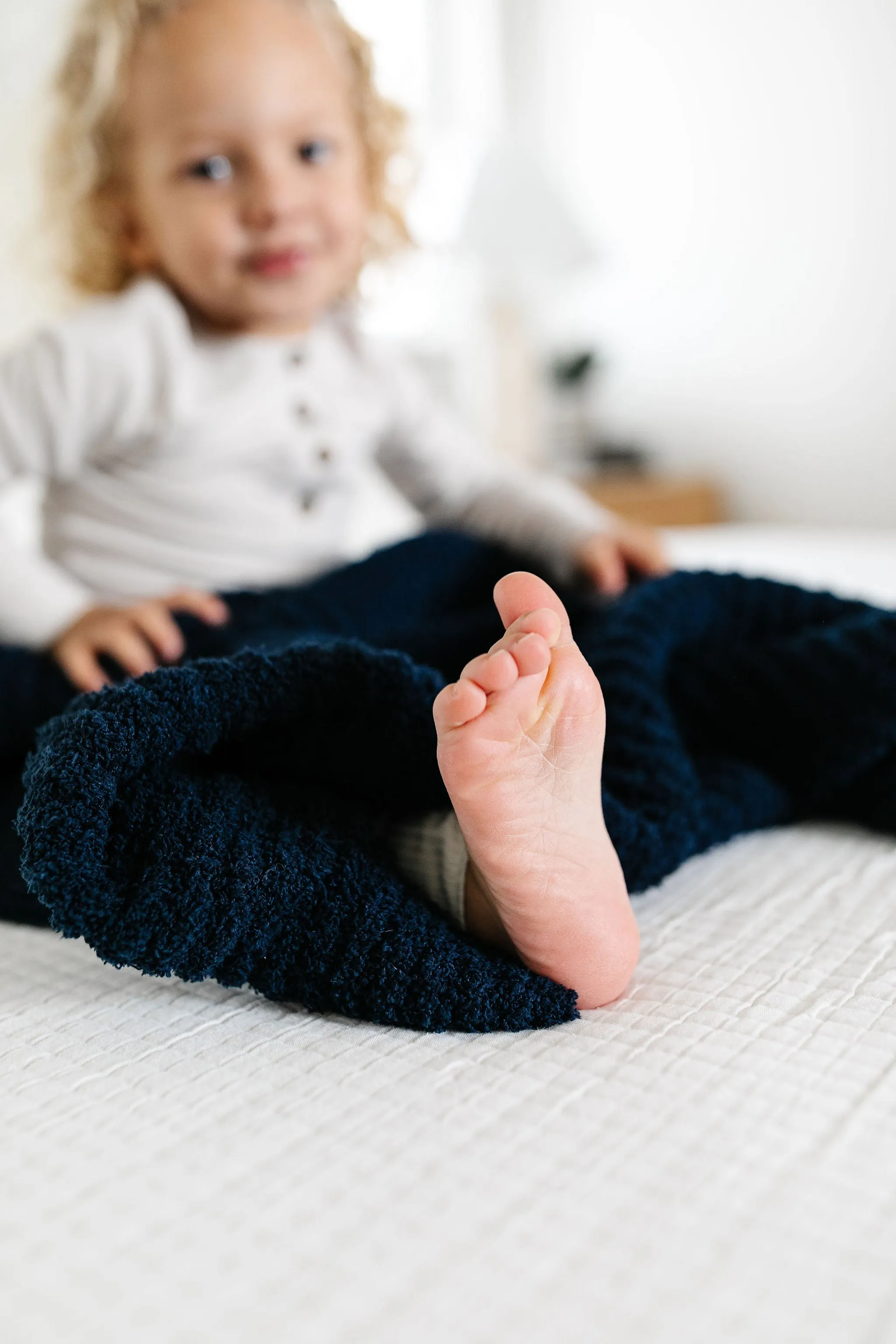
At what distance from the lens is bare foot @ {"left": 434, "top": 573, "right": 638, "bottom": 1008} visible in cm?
46

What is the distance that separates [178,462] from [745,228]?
2.12 m

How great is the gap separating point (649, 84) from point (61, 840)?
9.15 ft

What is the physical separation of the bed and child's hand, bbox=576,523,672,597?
1.42ft

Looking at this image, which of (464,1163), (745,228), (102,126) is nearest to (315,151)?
(102,126)

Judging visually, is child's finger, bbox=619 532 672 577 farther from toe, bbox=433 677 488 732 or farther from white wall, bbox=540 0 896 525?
white wall, bbox=540 0 896 525

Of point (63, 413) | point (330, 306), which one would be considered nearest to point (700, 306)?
point (330, 306)

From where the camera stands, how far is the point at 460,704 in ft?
1.47

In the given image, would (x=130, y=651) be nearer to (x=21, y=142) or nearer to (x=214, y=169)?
(x=214, y=169)

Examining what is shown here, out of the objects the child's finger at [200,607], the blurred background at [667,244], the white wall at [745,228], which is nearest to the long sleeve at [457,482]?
the child's finger at [200,607]

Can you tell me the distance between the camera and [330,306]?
43.6 inches

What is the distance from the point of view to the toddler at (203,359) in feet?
2.85

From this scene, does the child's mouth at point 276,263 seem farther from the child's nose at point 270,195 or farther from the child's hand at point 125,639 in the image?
the child's hand at point 125,639

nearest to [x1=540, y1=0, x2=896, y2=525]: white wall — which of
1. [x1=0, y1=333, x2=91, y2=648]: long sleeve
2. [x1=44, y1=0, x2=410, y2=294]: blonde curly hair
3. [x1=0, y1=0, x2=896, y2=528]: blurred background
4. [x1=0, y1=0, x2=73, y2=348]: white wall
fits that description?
[x1=0, y1=0, x2=896, y2=528]: blurred background

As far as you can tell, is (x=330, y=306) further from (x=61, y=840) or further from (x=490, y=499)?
(x=61, y=840)
